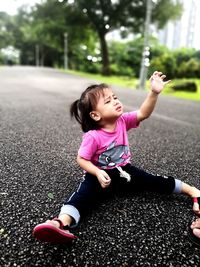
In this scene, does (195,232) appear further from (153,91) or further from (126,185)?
(153,91)

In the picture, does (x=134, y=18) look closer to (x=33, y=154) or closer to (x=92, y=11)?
(x=92, y=11)

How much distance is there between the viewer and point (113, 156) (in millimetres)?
2123

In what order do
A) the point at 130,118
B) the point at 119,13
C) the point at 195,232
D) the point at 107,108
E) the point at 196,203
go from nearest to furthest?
1. the point at 195,232
2. the point at 196,203
3. the point at 107,108
4. the point at 130,118
5. the point at 119,13

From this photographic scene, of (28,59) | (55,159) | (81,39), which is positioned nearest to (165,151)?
(55,159)

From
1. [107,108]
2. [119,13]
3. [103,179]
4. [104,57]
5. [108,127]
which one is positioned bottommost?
[103,179]

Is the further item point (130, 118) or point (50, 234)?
point (130, 118)

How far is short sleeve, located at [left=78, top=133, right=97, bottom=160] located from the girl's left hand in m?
0.55

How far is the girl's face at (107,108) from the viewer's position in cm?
207

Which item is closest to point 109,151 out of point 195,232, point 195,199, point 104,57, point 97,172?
point 97,172

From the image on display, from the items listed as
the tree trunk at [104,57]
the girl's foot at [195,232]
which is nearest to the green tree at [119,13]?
the tree trunk at [104,57]

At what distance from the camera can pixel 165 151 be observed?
3.35 m

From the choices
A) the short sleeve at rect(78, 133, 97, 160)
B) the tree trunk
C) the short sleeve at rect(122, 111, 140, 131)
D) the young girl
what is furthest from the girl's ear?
the tree trunk

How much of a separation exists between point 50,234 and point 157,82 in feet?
4.16

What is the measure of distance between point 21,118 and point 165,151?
2440 mm
